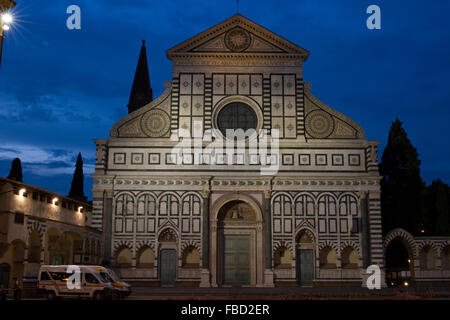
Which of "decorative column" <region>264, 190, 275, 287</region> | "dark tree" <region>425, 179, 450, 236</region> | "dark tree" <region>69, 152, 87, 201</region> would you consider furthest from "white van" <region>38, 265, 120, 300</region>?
"dark tree" <region>69, 152, 87, 201</region>

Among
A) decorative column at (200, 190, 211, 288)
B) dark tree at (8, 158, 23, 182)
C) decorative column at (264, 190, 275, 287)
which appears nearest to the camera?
decorative column at (200, 190, 211, 288)

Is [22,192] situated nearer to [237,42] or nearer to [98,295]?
[98,295]

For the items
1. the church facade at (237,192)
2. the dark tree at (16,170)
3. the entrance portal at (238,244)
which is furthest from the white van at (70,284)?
Answer: the dark tree at (16,170)

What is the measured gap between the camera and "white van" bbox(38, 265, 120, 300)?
2205cm

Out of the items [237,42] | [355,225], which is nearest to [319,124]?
[355,225]

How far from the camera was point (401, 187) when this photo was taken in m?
41.2

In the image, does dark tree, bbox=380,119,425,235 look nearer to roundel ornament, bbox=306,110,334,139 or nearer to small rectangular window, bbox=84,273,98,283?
roundel ornament, bbox=306,110,334,139

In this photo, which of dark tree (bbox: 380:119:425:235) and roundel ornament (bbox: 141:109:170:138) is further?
dark tree (bbox: 380:119:425:235)

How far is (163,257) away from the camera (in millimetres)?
33000

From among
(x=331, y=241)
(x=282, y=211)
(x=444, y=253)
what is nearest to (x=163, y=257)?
(x=282, y=211)

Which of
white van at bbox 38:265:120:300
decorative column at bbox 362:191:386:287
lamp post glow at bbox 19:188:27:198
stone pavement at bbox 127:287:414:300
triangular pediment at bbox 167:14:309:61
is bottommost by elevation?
stone pavement at bbox 127:287:414:300

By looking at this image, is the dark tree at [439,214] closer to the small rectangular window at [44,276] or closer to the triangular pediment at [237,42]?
the triangular pediment at [237,42]

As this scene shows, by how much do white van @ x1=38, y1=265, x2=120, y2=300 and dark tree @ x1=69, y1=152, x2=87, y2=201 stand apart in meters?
37.1

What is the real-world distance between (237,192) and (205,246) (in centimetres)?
382
